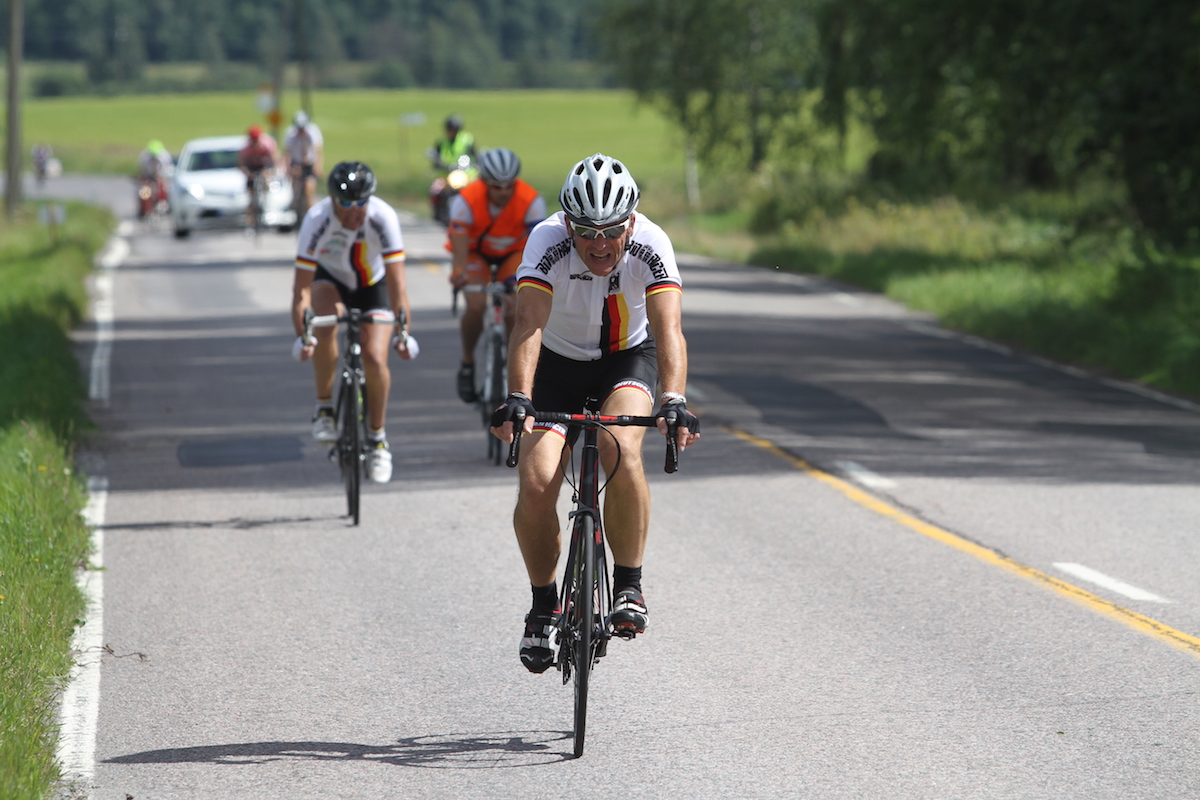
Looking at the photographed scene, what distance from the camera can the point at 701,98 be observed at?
48344 millimetres

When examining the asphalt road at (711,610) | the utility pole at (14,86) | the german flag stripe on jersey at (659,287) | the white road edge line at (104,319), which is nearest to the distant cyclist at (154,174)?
the white road edge line at (104,319)

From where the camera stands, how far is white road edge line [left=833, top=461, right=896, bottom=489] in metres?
10.5

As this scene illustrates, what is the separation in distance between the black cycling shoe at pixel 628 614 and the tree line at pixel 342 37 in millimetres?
145077

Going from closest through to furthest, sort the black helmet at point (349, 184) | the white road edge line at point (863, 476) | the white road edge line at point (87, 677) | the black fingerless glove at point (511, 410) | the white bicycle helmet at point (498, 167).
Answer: the black fingerless glove at point (511, 410) < the white road edge line at point (87, 677) < the black helmet at point (349, 184) < the white road edge line at point (863, 476) < the white bicycle helmet at point (498, 167)

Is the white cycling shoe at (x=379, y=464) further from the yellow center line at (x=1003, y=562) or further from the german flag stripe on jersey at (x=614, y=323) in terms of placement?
the german flag stripe on jersey at (x=614, y=323)

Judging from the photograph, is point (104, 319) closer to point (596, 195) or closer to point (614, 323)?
point (614, 323)

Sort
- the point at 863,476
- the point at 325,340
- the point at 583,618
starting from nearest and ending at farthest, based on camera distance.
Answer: the point at 583,618 → the point at 325,340 → the point at 863,476

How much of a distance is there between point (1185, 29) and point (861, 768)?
13807mm

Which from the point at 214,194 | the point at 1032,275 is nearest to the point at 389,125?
the point at 214,194

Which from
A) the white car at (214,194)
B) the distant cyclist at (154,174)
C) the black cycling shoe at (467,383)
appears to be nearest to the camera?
the black cycling shoe at (467,383)

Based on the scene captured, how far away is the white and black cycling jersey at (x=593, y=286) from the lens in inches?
231

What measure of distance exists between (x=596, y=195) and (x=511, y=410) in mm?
787

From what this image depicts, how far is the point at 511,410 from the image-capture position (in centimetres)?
544

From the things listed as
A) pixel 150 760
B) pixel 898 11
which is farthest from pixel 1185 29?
pixel 150 760
